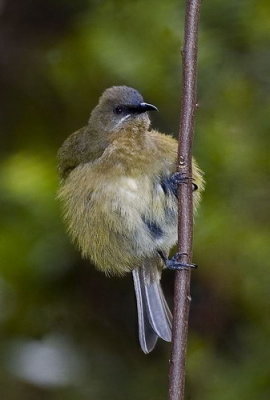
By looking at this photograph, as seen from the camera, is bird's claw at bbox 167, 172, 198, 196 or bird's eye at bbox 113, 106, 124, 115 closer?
bird's claw at bbox 167, 172, 198, 196

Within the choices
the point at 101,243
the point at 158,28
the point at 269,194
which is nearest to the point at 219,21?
the point at 158,28

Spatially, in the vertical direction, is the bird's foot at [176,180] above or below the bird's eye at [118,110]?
below

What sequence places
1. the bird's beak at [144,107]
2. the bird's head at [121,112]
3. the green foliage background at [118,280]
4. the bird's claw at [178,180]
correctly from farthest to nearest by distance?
the green foliage background at [118,280]
the bird's head at [121,112]
the bird's beak at [144,107]
the bird's claw at [178,180]

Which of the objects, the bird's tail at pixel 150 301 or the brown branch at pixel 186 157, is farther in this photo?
the bird's tail at pixel 150 301

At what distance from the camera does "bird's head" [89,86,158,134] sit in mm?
4051

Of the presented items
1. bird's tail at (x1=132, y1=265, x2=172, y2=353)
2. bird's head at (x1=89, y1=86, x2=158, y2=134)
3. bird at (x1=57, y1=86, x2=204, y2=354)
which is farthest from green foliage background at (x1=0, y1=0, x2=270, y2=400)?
bird's head at (x1=89, y1=86, x2=158, y2=134)

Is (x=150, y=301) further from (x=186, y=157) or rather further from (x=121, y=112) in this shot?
(x=186, y=157)

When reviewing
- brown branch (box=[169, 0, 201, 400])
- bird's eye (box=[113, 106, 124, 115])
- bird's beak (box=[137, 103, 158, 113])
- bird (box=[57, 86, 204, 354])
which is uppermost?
bird's eye (box=[113, 106, 124, 115])

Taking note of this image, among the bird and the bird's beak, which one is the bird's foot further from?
the bird's beak

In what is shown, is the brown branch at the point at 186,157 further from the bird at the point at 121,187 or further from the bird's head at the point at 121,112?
the bird's head at the point at 121,112

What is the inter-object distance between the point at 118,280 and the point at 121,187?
2063mm

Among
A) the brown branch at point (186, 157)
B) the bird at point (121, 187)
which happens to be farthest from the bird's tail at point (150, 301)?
the brown branch at point (186, 157)

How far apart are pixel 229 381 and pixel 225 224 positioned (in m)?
0.76

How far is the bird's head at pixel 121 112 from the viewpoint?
4051 mm
